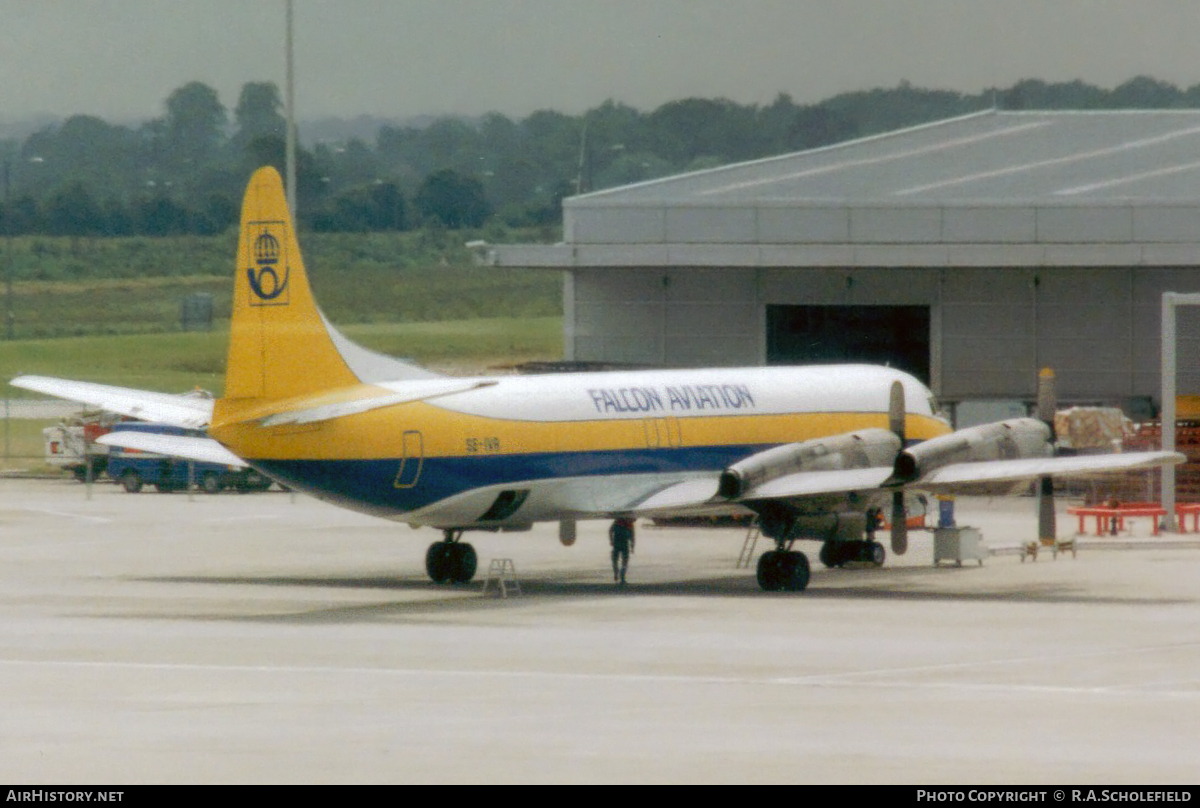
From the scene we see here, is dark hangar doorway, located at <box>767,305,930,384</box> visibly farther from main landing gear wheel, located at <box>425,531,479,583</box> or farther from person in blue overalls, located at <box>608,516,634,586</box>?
main landing gear wheel, located at <box>425,531,479,583</box>

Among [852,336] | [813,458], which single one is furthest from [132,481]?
[813,458]

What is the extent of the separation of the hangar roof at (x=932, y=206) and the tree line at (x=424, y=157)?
245 feet

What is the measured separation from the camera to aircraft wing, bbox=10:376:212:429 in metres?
34.1

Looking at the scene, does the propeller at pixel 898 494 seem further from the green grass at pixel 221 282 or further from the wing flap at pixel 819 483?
the green grass at pixel 221 282

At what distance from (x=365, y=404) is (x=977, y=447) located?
10311 millimetres

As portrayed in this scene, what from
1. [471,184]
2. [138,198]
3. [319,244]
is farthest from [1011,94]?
[138,198]

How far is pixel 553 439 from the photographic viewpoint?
3203 centimetres

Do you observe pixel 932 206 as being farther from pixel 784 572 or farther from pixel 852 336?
pixel 784 572

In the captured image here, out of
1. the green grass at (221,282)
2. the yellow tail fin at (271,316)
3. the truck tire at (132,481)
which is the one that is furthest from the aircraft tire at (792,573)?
the green grass at (221,282)

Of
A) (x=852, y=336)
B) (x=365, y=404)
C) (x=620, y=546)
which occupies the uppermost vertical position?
(x=852, y=336)

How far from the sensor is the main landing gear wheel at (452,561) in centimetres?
3359

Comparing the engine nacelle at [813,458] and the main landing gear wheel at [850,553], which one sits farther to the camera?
the main landing gear wheel at [850,553]

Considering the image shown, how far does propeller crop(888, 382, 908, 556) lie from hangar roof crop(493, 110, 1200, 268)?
26.5 metres

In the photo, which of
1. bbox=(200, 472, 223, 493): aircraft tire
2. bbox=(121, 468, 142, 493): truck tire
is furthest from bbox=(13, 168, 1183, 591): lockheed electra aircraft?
bbox=(121, 468, 142, 493): truck tire
